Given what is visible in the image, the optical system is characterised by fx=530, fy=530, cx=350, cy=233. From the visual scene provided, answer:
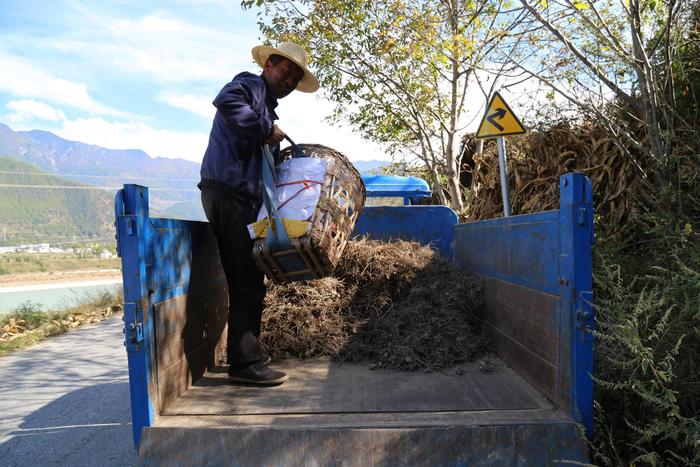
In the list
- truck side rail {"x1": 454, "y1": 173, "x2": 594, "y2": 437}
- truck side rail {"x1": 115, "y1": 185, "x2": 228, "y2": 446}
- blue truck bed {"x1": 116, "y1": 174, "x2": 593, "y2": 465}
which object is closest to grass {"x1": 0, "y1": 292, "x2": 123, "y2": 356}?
truck side rail {"x1": 115, "y1": 185, "x2": 228, "y2": 446}

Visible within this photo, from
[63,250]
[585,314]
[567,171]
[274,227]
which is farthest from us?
[63,250]

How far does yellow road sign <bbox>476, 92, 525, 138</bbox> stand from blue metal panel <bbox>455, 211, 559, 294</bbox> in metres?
1.91

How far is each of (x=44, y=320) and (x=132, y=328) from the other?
30.0ft

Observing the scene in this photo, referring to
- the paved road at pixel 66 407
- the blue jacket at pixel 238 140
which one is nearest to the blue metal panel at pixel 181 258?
the blue jacket at pixel 238 140

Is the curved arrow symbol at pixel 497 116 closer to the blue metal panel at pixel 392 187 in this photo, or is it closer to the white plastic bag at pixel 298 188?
the blue metal panel at pixel 392 187

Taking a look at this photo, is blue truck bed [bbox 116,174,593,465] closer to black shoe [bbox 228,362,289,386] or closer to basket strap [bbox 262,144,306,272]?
black shoe [bbox 228,362,289,386]

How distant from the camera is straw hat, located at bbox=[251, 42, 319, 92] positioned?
123 inches

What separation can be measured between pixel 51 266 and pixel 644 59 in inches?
2181

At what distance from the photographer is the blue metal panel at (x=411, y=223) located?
497 centimetres

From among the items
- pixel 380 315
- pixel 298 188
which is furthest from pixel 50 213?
pixel 298 188

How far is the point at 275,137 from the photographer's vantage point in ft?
9.70

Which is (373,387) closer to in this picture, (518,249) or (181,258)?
(518,249)

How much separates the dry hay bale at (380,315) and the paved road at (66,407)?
1.38 m

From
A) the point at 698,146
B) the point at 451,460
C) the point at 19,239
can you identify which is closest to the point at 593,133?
the point at 698,146
